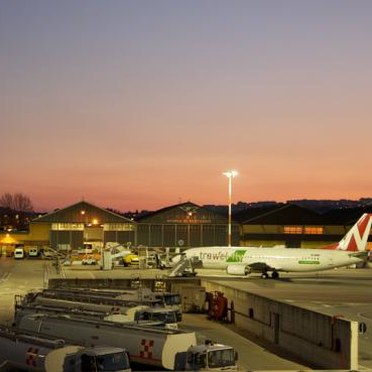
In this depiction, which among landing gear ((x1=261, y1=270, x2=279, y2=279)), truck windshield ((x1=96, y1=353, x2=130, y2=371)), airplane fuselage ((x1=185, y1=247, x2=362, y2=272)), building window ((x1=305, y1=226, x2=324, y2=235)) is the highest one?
building window ((x1=305, y1=226, x2=324, y2=235))

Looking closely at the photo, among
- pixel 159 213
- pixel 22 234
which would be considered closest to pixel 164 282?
pixel 159 213

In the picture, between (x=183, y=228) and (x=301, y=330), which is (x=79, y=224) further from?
(x=301, y=330)

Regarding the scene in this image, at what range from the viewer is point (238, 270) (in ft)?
278

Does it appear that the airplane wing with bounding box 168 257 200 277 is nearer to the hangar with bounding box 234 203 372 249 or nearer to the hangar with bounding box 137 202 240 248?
the hangar with bounding box 137 202 240 248

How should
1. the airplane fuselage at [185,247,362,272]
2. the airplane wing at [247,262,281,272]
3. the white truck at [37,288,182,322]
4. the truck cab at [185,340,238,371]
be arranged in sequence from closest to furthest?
the truck cab at [185,340,238,371], the white truck at [37,288,182,322], the airplane fuselage at [185,247,362,272], the airplane wing at [247,262,281,272]

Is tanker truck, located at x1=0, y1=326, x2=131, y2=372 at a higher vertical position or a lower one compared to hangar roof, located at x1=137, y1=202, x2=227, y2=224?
lower

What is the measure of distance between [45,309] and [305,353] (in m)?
14.3

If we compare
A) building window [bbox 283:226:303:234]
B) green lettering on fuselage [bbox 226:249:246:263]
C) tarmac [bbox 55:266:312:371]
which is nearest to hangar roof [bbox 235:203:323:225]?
building window [bbox 283:226:303:234]

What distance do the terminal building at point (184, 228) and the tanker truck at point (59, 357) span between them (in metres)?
106

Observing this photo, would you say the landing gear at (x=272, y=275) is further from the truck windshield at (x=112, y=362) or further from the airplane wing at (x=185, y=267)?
the truck windshield at (x=112, y=362)

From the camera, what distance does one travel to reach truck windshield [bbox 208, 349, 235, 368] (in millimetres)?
26312

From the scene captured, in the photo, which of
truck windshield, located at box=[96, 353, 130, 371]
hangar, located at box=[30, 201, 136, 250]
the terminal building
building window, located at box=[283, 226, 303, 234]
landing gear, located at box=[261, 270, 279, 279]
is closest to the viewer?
truck windshield, located at box=[96, 353, 130, 371]

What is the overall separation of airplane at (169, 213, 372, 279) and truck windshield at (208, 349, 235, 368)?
190 feet

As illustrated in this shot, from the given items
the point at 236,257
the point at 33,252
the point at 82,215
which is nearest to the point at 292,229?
the point at 82,215
